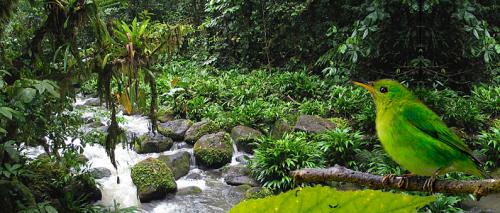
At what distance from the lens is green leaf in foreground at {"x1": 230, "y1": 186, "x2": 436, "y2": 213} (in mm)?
227

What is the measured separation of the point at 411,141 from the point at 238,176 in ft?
20.1

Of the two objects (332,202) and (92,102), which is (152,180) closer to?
(92,102)

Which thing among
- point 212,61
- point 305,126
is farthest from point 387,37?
point 212,61

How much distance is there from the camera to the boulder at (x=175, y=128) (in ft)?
27.4

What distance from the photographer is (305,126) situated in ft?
25.3

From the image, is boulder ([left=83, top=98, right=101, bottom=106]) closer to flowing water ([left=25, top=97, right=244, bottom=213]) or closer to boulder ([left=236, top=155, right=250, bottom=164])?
flowing water ([left=25, top=97, right=244, bottom=213])

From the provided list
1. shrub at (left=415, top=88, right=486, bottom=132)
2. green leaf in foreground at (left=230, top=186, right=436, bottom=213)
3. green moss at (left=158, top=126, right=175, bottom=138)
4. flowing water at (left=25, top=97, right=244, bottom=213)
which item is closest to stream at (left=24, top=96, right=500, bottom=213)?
flowing water at (left=25, top=97, right=244, bottom=213)

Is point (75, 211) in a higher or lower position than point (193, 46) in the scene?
lower

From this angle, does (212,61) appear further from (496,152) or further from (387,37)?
(496,152)

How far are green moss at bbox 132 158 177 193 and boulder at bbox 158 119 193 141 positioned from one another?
4.75 feet

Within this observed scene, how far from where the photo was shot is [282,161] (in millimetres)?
6656

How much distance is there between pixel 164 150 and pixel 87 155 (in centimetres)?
133

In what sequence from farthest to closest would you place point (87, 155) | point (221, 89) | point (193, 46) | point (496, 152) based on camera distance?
point (193, 46) → point (221, 89) → point (87, 155) → point (496, 152)

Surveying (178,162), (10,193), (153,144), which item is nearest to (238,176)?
(178,162)
